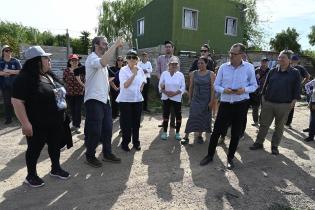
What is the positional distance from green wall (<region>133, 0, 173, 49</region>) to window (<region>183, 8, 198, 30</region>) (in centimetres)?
123

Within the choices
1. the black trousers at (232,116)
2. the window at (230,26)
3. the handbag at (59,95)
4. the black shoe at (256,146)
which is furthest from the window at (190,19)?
the handbag at (59,95)

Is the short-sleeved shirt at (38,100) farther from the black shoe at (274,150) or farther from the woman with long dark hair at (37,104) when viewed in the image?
the black shoe at (274,150)

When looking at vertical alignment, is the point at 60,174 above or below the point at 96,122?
below

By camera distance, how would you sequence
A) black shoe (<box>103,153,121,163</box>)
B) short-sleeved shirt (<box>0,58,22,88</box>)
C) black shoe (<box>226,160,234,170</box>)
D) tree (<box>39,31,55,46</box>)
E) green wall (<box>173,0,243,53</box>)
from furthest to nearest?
tree (<box>39,31,55,46</box>) < green wall (<box>173,0,243,53</box>) < short-sleeved shirt (<box>0,58,22,88</box>) < black shoe (<box>103,153,121,163</box>) < black shoe (<box>226,160,234,170</box>)

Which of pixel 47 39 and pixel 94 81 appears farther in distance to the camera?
pixel 47 39

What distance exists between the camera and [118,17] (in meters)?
33.2

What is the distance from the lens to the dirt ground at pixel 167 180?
14.1 feet

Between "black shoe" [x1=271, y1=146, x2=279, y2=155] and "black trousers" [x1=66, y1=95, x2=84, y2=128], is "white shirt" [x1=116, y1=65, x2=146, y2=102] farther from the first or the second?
"black shoe" [x1=271, y1=146, x2=279, y2=155]

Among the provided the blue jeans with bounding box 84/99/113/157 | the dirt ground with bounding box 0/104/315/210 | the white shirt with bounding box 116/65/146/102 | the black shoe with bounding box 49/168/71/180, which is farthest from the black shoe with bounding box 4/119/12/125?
the black shoe with bounding box 49/168/71/180

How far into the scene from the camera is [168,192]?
15.1ft

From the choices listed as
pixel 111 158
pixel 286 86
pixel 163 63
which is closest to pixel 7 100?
pixel 163 63

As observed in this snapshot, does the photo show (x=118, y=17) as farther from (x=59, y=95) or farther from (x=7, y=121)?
(x=59, y=95)

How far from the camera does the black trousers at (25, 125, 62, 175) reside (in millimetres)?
4480

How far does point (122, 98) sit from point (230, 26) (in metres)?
21.6
